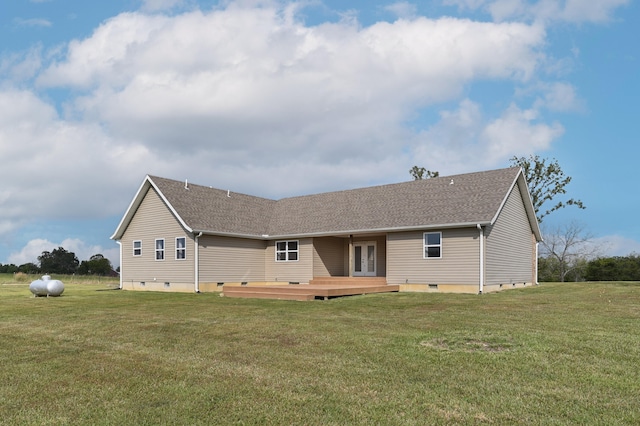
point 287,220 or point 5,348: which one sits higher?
point 287,220

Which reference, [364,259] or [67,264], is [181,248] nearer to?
[364,259]

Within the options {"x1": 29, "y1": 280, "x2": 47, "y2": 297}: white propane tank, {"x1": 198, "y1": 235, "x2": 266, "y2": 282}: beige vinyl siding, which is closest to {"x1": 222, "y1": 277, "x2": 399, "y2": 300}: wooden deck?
{"x1": 198, "y1": 235, "x2": 266, "y2": 282}: beige vinyl siding

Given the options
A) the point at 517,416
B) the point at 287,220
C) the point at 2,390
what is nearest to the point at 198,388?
the point at 2,390

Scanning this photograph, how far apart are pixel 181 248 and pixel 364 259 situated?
10097 mm

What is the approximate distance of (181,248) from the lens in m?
26.4

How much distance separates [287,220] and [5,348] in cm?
2112

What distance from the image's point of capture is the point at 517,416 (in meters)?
5.33

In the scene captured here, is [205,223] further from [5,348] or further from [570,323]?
[570,323]

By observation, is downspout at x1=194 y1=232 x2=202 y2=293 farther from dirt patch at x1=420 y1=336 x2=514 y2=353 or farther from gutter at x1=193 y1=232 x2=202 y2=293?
dirt patch at x1=420 y1=336 x2=514 y2=353

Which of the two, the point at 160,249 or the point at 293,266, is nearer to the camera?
the point at 160,249

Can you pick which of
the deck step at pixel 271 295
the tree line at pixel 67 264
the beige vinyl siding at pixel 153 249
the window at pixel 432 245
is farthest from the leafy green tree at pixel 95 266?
the window at pixel 432 245

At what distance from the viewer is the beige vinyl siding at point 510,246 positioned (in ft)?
75.1

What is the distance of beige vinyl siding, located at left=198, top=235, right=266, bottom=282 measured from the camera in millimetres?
25908

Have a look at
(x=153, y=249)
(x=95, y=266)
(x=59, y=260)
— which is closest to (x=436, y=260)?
(x=153, y=249)
